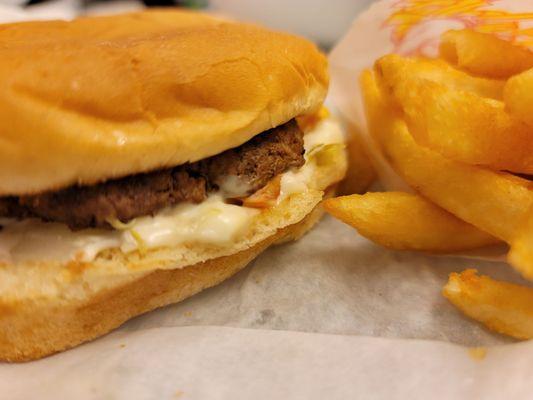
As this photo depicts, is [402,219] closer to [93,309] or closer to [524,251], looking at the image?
[524,251]

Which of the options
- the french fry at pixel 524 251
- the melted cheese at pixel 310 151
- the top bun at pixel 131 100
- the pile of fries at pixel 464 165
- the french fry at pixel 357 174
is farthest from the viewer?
the french fry at pixel 357 174

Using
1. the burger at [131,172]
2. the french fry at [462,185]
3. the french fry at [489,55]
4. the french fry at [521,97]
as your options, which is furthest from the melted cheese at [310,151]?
the french fry at [521,97]

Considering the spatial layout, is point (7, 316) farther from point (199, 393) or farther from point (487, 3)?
point (487, 3)

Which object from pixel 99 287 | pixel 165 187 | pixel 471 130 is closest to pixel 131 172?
pixel 165 187

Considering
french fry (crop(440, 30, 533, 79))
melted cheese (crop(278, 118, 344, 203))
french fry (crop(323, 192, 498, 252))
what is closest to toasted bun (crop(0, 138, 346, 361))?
melted cheese (crop(278, 118, 344, 203))

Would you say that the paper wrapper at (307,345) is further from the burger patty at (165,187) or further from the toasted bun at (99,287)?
the burger patty at (165,187)

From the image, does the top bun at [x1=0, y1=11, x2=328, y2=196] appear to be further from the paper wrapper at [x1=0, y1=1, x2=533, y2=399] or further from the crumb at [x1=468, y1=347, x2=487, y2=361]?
the crumb at [x1=468, y1=347, x2=487, y2=361]

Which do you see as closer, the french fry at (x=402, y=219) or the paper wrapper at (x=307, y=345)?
the paper wrapper at (x=307, y=345)

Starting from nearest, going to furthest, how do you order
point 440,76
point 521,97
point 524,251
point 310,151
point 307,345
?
point 524,251 → point 521,97 → point 307,345 → point 440,76 → point 310,151
